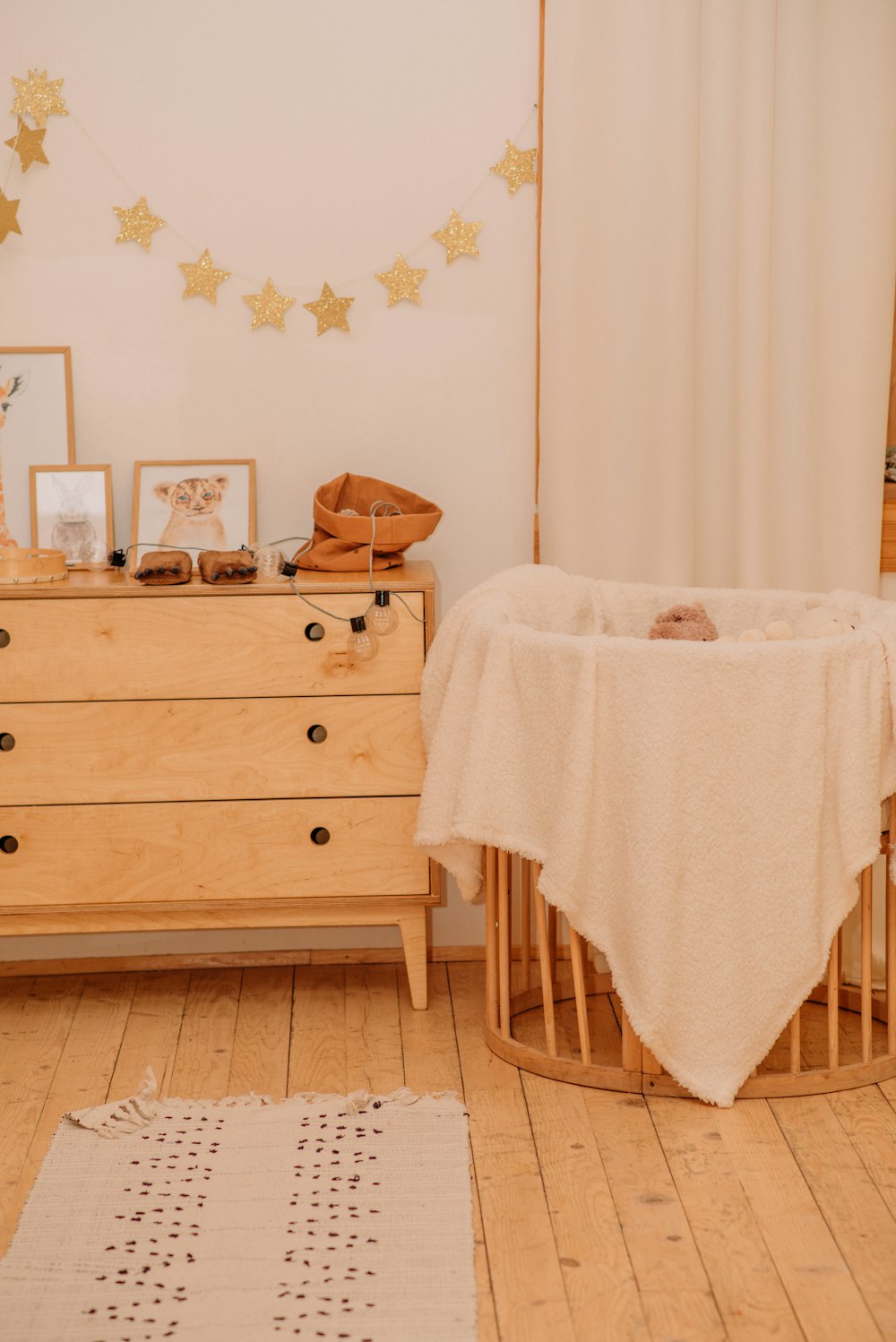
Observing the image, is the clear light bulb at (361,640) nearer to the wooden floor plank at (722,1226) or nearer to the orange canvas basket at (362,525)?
the orange canvas basket at (362,525)

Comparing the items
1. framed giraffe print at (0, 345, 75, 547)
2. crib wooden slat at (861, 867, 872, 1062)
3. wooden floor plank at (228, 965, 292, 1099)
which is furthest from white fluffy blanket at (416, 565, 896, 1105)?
framed giraffe print at (0, 345, 75, 547)

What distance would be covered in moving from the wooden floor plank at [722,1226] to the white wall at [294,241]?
1.14m

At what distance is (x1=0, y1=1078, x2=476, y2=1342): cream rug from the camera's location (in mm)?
1574

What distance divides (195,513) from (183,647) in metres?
0.40

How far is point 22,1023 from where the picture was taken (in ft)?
8.15

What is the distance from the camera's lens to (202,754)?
2346 millimetres

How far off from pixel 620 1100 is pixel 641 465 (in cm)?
115

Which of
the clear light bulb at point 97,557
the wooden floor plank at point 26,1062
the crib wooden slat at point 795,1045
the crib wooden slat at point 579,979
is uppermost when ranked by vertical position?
the clear light bulb at point 97,557

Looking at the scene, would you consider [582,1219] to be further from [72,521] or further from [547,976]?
[72,521]

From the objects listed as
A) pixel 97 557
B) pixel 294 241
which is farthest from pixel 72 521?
pixel 294 241

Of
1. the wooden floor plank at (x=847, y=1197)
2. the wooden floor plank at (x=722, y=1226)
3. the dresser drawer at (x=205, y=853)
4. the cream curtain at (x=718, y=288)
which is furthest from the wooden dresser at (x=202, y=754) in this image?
the wooden floor plank at (x=847, y=1197)

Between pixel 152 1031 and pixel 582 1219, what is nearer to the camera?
pixel 582 1219

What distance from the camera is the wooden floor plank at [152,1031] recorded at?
2217 millimetres

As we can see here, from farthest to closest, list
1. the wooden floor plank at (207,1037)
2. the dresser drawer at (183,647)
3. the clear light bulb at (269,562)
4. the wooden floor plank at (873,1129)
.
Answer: the clear light bulb at (269,562)
the dresser drawer at (183,647)
the wooden floor plank at (207,1037)
the wooden floor plank at (873,1129)
